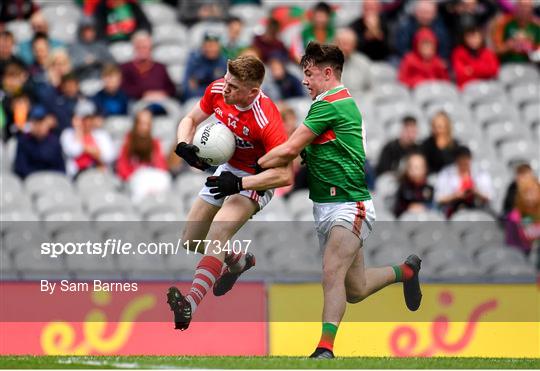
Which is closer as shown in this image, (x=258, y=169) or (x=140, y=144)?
(x=258, y=169)

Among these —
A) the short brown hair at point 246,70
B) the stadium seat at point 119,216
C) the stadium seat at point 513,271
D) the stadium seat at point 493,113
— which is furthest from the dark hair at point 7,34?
the short brown hair at point 246,70

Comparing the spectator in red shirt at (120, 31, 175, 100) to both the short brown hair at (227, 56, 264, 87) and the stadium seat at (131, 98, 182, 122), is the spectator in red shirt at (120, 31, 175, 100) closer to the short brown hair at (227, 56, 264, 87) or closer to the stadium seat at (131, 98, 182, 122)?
the stadium seat at (131, 98, 182, 122)

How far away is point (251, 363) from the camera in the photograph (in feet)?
33.7

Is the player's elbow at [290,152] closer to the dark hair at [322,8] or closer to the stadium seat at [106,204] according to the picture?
the stadium seat at [106,204]

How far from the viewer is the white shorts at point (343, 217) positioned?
35.2 feet

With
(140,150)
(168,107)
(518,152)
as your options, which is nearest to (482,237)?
(518,152)

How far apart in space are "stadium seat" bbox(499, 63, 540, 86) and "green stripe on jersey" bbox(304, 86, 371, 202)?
890 cm

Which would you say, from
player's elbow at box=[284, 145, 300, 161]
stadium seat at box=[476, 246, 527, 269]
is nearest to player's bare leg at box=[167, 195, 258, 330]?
player's elbow at box=[284, 145, 300, 161]

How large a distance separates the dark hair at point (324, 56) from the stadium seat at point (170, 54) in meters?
8.36

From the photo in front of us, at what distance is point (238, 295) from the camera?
530 inches

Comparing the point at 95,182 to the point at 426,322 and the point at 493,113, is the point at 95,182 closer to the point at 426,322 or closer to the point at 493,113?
the point at 426,322

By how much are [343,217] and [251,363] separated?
1361 millimetres

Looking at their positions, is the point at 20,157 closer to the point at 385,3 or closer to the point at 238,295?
the point at 238,295

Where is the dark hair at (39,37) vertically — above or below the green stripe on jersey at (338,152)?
above
